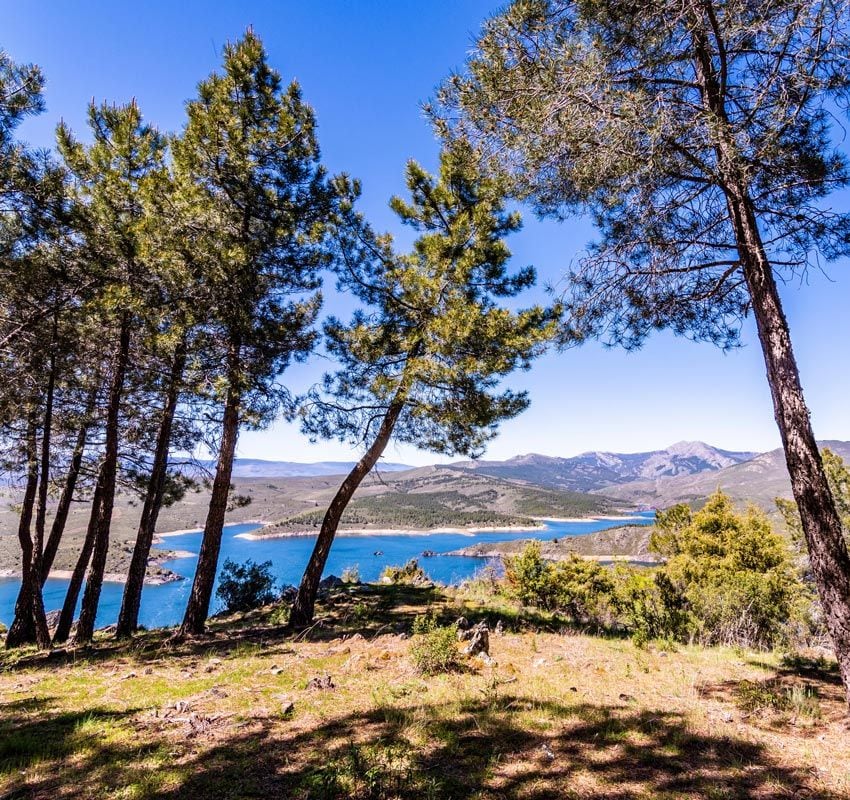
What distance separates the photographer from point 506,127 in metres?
6.77

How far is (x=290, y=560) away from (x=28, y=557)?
9115cm

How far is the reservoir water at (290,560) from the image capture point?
2243 inches

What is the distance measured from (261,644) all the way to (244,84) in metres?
11.5

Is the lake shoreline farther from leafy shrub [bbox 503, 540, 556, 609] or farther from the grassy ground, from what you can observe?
the grassy ground

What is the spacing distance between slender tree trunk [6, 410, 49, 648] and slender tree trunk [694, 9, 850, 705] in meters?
14.4

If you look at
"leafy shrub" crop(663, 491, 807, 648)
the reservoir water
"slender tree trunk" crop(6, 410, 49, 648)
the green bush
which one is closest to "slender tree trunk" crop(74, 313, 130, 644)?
"slender tree trunk" crop(6, 410, 49, 648)

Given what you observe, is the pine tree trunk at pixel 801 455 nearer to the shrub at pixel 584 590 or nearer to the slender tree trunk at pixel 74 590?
the shrub at pixel 584 590

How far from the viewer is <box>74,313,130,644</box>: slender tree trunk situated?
34.9 ft

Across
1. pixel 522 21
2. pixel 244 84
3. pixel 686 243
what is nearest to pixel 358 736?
pixel 686 243

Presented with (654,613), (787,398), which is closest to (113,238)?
(787,398)

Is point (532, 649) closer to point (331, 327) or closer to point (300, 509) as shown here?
point (331, 327)

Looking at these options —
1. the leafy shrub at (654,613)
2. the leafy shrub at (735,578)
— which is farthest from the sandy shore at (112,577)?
the leafy shrub at (654,613)

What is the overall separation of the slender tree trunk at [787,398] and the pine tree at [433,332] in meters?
3.87

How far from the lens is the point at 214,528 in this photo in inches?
378
